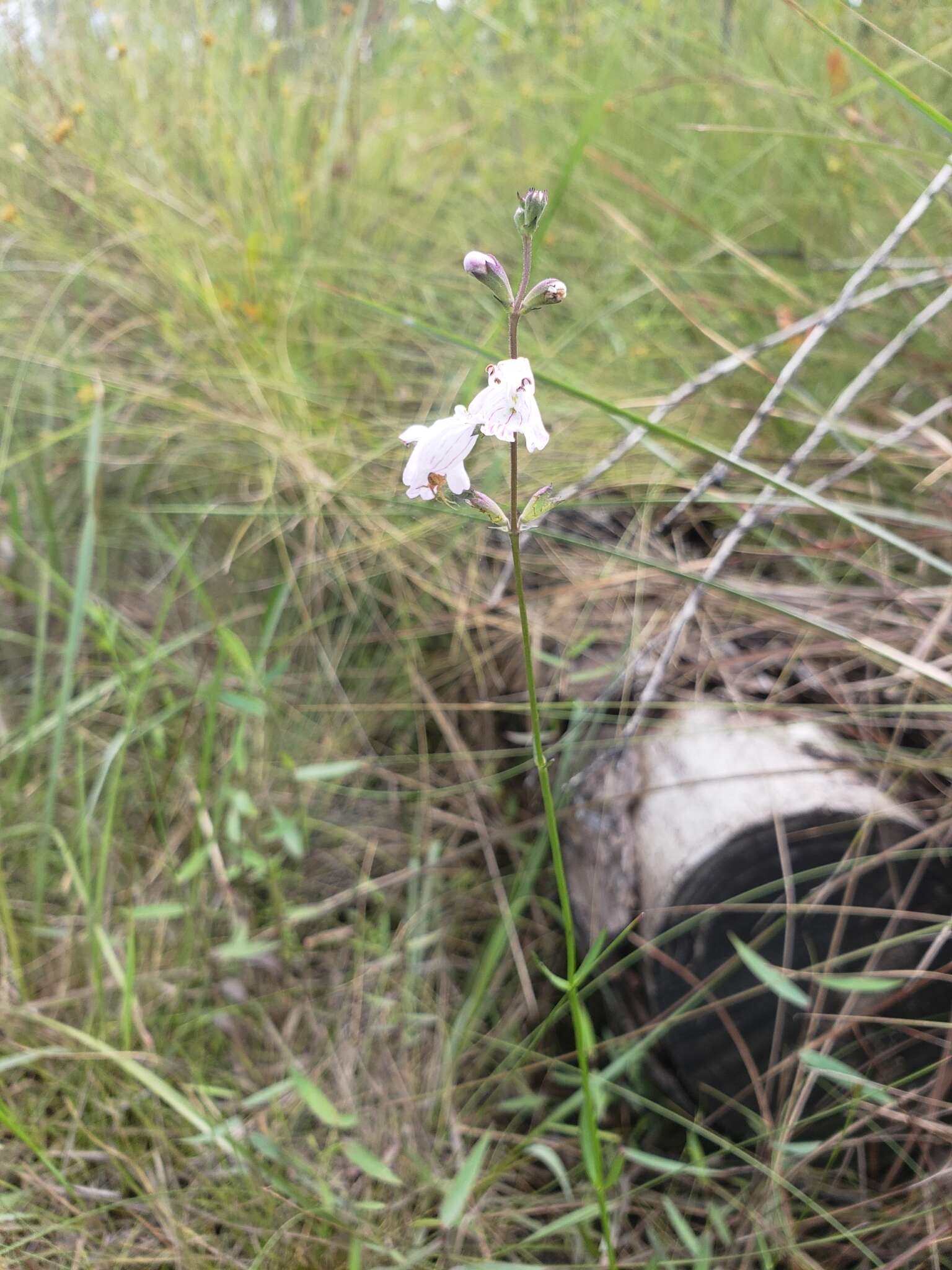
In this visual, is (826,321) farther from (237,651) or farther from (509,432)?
(237,651)

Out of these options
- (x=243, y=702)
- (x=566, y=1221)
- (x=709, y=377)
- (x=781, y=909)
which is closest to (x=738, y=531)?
(x=709, y=377)

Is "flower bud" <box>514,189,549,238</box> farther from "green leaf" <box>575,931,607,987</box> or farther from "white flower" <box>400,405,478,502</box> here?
"green leaf" <box>575,931,607,987</box>

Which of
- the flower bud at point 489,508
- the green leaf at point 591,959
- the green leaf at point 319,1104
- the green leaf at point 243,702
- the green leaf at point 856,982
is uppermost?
the flower bud at point 489,508

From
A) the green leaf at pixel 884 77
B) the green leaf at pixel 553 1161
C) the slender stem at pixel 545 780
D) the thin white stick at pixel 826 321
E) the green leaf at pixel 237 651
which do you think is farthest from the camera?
the green leaf at pixel 237 651

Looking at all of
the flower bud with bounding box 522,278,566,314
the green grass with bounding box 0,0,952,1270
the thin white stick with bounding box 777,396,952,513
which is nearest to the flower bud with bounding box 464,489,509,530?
the flower bud with bounding box 522,278,566,314

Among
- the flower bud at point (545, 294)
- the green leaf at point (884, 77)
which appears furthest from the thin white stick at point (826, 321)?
the flower bud at point (545, 294)

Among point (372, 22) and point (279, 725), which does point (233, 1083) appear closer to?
point (279, 725)

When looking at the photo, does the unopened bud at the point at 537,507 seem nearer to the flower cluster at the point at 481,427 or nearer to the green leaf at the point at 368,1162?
the flower cluster at the point at 481,427

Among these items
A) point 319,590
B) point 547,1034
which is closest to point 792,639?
point 547,1034
